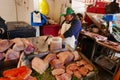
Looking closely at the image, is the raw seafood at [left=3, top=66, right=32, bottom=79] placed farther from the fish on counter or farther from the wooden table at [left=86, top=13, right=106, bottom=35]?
the wooden table at [left=86, top=13, right=106, bottom=35]

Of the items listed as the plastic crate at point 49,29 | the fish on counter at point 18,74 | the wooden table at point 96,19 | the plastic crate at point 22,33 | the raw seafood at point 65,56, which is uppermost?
the wooden table at point 96,19

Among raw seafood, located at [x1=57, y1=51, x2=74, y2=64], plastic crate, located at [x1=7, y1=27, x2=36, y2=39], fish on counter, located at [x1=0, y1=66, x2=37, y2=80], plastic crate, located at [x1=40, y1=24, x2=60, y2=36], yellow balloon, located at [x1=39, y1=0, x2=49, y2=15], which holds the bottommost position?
fish on counter, located at [x1=0, y1=66, x2=37, y2=80]

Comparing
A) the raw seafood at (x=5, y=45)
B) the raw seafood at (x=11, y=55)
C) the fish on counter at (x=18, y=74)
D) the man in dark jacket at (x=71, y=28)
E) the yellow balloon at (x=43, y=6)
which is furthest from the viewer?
the yellow balloon at (x=43, y=6)

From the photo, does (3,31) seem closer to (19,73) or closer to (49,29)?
(19,73)

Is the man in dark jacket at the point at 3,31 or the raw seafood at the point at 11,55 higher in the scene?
the man in dark jacket at the point at 3,31

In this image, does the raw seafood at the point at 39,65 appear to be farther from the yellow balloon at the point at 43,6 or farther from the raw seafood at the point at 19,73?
the yellow balloon at the point at 43,6

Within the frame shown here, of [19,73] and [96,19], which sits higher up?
[96,19]

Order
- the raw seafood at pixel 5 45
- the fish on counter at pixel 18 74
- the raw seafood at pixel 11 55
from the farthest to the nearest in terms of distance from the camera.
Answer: the raw seafood at pixel 5 45, the raw seafood at pixel 11 55, the fish on counter at pixel 18 74

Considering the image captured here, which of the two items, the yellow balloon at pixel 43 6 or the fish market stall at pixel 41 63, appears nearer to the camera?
the fish market stall at pixel 41 63

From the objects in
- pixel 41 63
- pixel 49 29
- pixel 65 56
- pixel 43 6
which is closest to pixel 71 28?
pixel 49 29

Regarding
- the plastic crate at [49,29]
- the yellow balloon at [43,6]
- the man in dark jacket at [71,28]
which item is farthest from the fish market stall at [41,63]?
the yellow balloon at [43,6]

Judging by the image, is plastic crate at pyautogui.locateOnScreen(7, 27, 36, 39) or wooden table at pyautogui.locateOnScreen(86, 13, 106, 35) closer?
plastic crate at pyautogui.locateOnScreen(7, 27, 36, 39)

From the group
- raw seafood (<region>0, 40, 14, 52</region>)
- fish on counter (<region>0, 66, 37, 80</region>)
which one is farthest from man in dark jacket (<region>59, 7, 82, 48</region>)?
fish on counter (<region>0, 66, 37, 80</region>)

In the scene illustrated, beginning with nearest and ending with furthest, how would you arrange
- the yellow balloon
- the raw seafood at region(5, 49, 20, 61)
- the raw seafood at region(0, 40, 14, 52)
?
the raw seafood at region(5, 49, 20, 61) → the raw seafood at region(0, 40, 14, 52) → the yellow balloon
